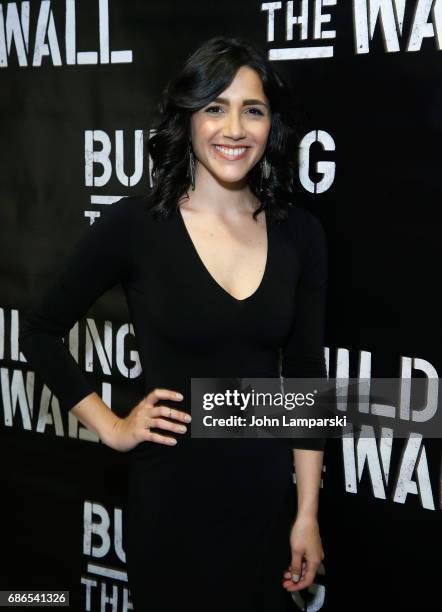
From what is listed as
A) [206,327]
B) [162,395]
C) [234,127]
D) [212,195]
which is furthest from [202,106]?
[162,395]

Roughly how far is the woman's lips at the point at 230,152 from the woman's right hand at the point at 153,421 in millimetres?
429

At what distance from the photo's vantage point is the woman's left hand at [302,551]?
61.6 inches

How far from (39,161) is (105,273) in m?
0.85

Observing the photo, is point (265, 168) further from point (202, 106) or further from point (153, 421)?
point (153, 421)

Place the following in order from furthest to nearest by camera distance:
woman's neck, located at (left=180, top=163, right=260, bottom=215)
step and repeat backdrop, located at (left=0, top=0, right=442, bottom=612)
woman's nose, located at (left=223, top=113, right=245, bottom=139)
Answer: step and repeat backdrop, located at (left=0, top=0, right=442, bottom=612), woman's neck, located at (left=180, top=163, right=260, bottom=215), woman's nose, located at (left=223, top=113, right=245, bottom=139)

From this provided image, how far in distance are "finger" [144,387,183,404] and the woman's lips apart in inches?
16.8

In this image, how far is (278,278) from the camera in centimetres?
151

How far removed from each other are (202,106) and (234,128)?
0.07 m

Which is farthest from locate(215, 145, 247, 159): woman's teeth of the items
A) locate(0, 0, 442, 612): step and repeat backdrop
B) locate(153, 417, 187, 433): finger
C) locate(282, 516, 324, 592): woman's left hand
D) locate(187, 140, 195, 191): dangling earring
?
locate(282, 516, 324, 592): woman's left hand

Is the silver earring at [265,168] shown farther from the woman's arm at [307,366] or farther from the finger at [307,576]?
the finger at [307,576]

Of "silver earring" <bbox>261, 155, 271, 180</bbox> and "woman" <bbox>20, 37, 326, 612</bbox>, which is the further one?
"silver earring" <bbox>261, 155, 271, 180</bbox>

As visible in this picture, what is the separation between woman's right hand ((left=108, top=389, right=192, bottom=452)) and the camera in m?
1.48

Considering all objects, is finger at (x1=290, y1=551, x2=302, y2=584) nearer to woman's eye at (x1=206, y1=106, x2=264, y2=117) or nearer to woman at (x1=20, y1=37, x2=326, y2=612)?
woman at (x1=20, y1=37, x2=326, y2=612)

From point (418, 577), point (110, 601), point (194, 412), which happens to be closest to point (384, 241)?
point (194, 412)
